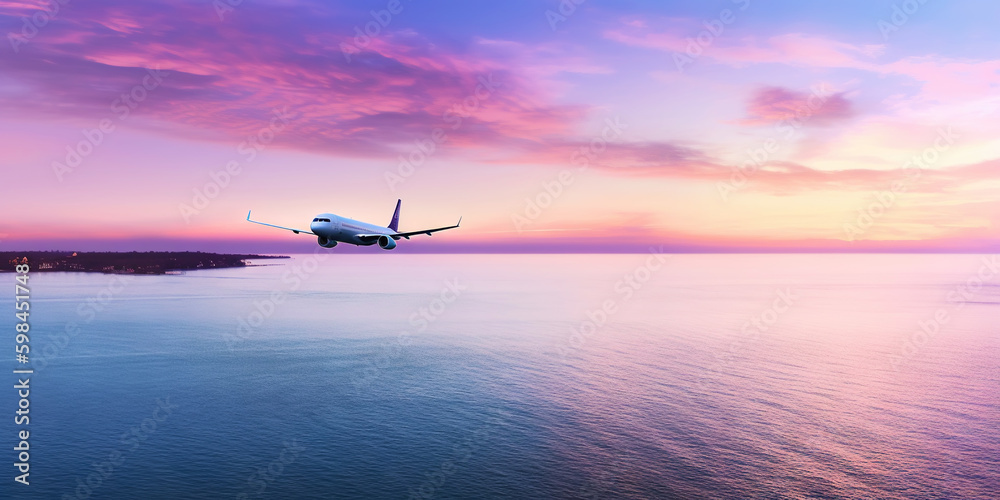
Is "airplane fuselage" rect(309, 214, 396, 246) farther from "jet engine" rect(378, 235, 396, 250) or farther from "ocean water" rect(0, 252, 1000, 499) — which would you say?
"ocean water" rect(0, 252, 1000, 499)

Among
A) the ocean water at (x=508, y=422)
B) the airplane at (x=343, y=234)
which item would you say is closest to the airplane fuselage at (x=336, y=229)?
the airplane at (x=343, y=234)

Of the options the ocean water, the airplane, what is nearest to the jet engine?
the airplane

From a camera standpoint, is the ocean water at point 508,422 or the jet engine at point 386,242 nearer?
the jet engine at point 386,242

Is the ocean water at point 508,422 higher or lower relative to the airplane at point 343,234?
lower

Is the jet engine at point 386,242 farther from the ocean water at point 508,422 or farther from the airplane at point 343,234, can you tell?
the ocean water at point 508,422

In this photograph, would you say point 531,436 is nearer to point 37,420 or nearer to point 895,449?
point 895,449

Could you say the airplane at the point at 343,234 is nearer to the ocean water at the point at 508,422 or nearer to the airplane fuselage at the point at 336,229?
the airplane fuselage at the point at 336,229

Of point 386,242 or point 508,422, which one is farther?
point 508,422

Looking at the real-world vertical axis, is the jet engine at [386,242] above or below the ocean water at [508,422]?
above

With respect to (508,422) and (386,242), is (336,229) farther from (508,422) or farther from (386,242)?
(508,422)

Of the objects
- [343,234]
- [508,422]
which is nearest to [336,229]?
[343,234]

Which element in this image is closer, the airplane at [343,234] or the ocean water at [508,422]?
the airplane at [343,234]

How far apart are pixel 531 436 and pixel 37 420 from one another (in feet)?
277

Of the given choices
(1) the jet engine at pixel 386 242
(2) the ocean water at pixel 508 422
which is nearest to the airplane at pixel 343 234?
(1) the jet engine at pixel 386 242
